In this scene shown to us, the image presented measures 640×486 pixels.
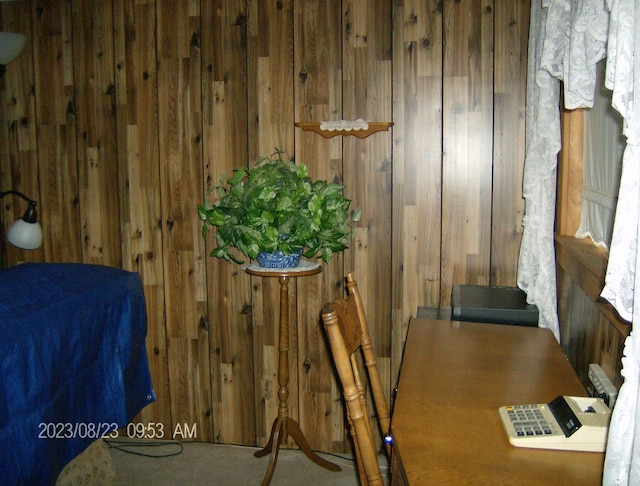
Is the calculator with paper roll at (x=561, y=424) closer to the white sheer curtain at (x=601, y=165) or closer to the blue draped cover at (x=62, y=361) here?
the white sheer curtain at (x=601, y=165)

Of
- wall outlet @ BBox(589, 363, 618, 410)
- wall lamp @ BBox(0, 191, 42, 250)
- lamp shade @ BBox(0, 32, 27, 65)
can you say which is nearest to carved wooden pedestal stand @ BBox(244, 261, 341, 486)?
wall lamp @ BBox(0, 191, 42, 250)

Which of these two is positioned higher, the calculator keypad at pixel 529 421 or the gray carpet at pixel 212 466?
the calculator keypad at pixel 529 421

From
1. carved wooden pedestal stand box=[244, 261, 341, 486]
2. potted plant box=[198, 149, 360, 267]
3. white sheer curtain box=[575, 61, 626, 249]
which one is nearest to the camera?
white sheer curtain box=[575, 61, 626, 249]

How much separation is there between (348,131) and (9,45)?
1524 millimetres

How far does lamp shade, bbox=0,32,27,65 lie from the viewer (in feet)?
7.68

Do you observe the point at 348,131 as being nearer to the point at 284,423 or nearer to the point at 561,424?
the point at 284,423

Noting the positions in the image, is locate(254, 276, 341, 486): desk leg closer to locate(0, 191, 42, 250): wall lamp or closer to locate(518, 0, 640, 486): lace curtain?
locate(518, 0, 640, 486): lace curtain

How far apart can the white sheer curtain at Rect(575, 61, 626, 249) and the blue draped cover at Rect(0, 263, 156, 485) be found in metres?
1.89

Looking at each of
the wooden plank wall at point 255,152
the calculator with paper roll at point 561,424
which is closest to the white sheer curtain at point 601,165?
the wooden plank wall at point 255,152

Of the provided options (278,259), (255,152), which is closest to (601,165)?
(278,259)

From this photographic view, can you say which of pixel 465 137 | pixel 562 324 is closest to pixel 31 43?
pixel 465 137

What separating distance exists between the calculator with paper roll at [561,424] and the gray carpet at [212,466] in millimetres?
1609

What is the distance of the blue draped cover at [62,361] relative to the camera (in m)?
1.80

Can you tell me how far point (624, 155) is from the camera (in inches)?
36.1
